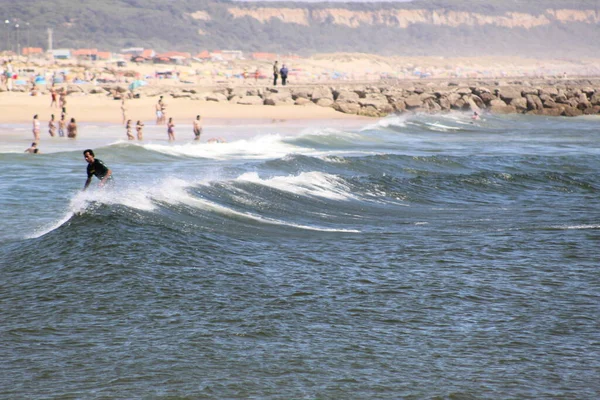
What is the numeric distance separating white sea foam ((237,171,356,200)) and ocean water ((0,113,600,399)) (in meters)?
0.10

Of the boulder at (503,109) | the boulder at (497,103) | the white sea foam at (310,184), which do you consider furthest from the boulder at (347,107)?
the white sea foam at (310,184)

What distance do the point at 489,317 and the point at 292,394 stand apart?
302 centimetres

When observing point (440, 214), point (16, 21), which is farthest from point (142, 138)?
point (16, 21)

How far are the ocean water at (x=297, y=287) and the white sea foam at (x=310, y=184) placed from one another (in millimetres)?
97

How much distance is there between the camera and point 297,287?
10344 millimetres

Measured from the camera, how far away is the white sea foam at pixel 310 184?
732 inches

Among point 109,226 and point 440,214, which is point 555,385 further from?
point 440,214

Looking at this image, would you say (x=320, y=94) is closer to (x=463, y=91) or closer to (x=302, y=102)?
(x=302, y=102)

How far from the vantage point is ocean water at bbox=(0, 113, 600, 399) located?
760 cm

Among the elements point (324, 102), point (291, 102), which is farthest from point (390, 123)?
point (291, 102)

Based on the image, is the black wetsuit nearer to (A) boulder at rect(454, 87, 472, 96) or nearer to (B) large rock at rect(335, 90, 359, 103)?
(B) large rock at rect(335, 90, 359, 103)

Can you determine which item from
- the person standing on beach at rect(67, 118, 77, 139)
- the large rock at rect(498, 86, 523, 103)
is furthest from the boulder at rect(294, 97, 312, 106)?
the person standing on beach at rect(67, 118, 77, 139)

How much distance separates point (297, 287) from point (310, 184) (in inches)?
366

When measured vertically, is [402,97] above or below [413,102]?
above
